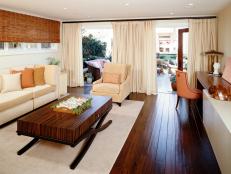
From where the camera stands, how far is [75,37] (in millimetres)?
6988

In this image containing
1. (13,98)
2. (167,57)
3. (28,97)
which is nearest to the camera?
(13,98)

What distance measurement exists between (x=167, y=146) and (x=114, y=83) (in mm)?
2616

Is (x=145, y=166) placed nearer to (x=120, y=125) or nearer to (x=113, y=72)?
(x=120, y=125)

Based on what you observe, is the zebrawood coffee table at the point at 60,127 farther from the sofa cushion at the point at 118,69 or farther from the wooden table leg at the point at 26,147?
the sofa cushion at the point at 118,69

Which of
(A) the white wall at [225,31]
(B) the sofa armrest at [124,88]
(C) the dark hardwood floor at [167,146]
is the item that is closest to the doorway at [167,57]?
(A) the white wall at [225,31]

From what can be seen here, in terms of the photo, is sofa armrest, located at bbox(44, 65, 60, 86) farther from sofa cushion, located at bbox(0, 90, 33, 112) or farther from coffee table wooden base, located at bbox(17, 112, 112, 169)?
coffee table wooden base, located at bbox(17, 112, 112, 169)

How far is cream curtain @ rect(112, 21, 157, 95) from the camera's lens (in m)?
6.20

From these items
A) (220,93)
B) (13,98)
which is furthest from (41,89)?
(220,93)

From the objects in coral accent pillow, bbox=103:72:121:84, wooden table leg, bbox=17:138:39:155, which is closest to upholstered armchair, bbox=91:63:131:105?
coral accent pillow, bbox=103:72:121:84

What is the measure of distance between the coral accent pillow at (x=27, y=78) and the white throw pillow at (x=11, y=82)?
12 cm

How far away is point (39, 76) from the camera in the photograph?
4988 mm

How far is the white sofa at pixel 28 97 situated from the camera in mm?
3703

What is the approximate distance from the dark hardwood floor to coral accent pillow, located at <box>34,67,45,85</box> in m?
2.55

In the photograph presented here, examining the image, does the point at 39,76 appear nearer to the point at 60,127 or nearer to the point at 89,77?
the point at 60,127
